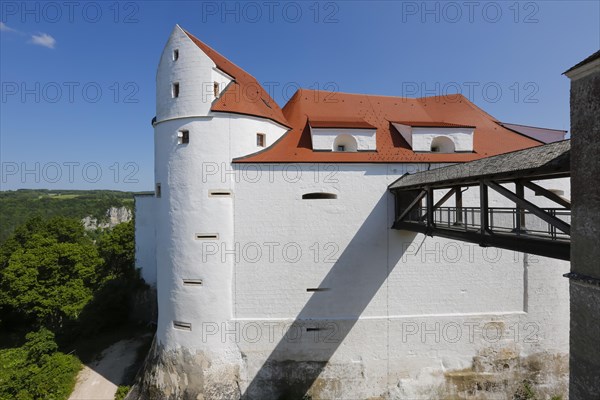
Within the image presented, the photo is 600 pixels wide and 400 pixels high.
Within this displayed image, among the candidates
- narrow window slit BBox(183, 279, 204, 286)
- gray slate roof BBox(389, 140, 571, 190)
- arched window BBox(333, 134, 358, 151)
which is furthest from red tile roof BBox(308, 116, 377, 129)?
narrow window slit BBox(183, 279, 204, 286)

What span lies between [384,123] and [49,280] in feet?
65.0

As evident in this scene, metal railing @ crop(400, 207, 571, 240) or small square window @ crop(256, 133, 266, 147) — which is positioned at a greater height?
small square window @ crop(256, 133, 266, 147)

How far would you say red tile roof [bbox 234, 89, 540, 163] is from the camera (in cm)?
1134

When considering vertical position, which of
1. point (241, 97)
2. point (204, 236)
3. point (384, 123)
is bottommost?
point (204, 236)

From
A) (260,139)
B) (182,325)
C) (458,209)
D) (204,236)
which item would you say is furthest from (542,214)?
(182,325)

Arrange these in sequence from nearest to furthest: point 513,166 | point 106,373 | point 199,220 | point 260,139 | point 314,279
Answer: point 513,166, point 199,220, point 314,279, point 260,139, point 106,373

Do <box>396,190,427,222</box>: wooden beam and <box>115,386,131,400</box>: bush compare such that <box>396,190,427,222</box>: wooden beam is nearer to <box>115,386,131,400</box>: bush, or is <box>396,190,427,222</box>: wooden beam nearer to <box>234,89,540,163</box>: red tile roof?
<box>234,89,540,163</box>: red tile roof

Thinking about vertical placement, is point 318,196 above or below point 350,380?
above

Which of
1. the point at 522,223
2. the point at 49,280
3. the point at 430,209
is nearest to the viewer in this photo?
the point at 522,223

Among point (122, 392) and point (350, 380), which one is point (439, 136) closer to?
point (350, 380)

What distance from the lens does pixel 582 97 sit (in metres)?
4.03

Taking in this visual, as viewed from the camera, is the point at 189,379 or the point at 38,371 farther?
the point at 38,371

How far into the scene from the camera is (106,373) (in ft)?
43.5

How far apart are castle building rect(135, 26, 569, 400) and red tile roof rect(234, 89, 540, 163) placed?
0.18 metres
